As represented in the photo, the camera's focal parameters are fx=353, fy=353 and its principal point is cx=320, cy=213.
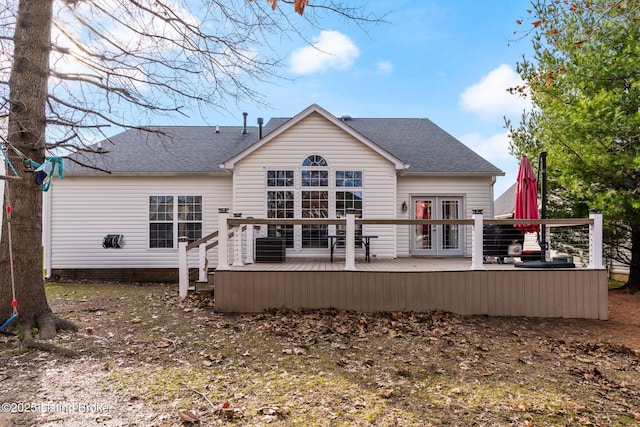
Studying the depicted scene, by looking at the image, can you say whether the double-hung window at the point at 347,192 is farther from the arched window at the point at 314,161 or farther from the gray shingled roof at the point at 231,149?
the gray shingled roof at the point at 231,149

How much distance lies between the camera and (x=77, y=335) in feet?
16.6

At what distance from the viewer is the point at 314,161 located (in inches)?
396

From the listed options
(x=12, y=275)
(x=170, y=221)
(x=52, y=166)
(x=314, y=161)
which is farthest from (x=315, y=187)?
(x=12, y=275)

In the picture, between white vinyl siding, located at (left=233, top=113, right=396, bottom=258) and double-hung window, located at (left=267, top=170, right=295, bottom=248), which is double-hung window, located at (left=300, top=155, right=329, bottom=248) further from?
double-hung window, located at (left=267, top=170, right=295, bottom=248)

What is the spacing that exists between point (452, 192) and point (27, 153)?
996 cm

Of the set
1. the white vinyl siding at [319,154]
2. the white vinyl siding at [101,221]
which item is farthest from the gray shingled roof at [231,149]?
the white vinyl siding at [319,154]

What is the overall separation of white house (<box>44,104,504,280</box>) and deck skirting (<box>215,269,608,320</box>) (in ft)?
11.4

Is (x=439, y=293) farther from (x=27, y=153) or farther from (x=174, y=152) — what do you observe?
(x=174, y=152)

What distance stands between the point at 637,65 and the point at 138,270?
14.1 metres

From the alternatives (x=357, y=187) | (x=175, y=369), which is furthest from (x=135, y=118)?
(x=357, y=187)

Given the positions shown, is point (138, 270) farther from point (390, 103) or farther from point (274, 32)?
point (390, 103)

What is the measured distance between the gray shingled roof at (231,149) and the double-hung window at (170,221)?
99cm

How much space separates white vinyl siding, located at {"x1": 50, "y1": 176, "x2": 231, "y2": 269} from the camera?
35.2ft

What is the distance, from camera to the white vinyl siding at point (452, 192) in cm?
1066
